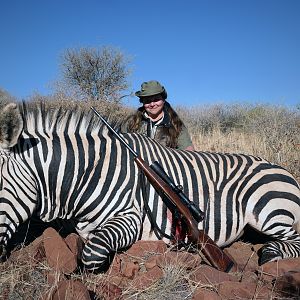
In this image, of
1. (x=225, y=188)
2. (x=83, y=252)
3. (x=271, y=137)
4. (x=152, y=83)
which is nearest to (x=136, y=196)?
(x=83, y=252)

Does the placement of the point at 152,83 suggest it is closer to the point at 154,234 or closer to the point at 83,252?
the point at 154,234

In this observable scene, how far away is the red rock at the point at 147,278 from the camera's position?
2256 mm

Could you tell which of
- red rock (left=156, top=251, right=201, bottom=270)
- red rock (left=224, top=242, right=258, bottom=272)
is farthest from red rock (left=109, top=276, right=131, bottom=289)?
red rock (left=224, top=242, right=258, bottom=272)

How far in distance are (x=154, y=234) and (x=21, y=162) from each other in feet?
3.88

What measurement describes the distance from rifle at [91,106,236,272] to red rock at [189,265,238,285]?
16cm

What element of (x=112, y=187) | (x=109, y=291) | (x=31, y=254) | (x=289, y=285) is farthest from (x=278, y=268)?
(x=31, y=254)

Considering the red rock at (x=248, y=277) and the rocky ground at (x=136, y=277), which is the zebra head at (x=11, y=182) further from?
the red rock at (x=248, y=277)

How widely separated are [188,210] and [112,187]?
599 millimetres

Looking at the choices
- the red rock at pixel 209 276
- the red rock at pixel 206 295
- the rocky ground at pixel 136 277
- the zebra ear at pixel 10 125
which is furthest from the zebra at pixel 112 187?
the red rock at pixel 206 295

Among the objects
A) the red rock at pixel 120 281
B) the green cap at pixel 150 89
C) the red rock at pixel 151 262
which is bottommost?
the red rock at pixel 120 281

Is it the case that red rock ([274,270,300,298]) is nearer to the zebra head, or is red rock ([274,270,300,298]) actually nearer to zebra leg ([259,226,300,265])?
zebra leg ([259,226,300,265])

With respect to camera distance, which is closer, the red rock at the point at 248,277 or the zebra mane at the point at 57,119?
the red rock at the point at 248,277

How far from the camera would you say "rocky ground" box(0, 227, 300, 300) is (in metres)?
2.06

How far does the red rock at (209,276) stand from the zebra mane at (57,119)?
1.37 meters
